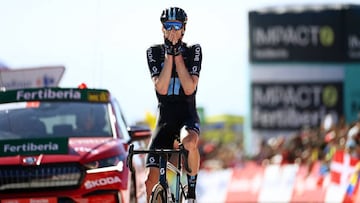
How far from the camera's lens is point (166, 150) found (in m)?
9.42

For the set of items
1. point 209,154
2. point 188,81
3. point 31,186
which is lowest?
point 209,154

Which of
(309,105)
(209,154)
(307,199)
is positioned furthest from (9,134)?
(309,105)

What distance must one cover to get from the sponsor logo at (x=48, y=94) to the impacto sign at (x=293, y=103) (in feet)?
86.0

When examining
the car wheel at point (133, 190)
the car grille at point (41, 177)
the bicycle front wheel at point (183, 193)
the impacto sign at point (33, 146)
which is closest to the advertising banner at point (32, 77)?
the car wheel at point (133, 190)

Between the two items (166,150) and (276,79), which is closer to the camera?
(166,150)

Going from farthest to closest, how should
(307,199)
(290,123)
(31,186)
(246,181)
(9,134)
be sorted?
(290,123), (246,181), (307,199), (9,134), (31,186)

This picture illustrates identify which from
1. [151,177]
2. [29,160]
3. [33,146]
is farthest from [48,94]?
[151,177]

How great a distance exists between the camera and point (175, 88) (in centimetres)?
987

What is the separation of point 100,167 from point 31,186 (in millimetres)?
719

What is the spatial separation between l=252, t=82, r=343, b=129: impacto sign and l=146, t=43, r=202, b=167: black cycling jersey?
93.2 ft

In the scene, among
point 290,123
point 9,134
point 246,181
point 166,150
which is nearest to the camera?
point 166,150

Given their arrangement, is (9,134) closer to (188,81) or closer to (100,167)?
(100,167)

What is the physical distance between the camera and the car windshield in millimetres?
12008

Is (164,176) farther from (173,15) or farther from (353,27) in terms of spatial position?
(353,27)
